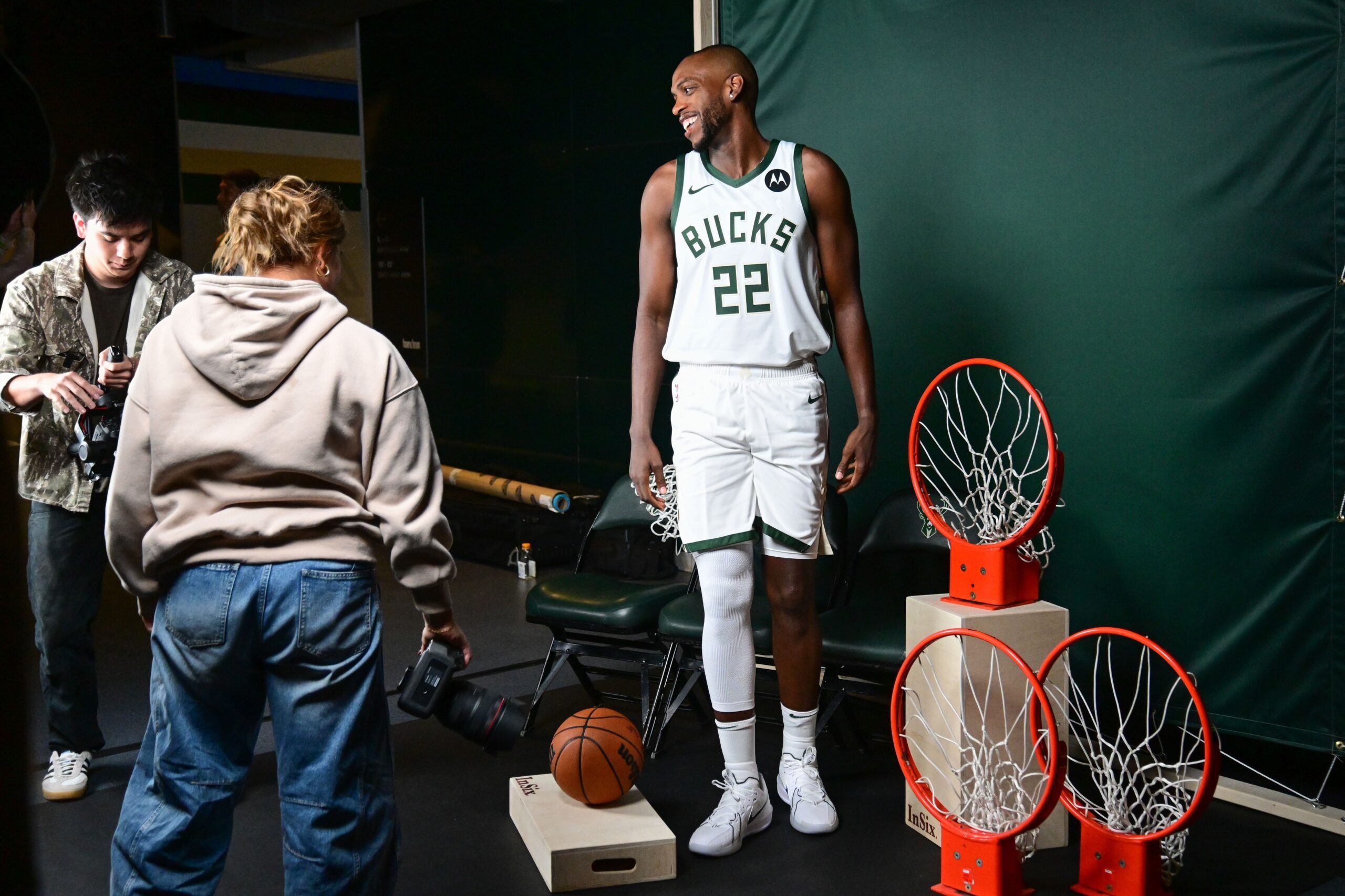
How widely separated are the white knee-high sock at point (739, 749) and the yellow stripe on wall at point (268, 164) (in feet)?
23.7

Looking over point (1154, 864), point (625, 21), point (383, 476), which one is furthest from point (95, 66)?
point (1154, 864)

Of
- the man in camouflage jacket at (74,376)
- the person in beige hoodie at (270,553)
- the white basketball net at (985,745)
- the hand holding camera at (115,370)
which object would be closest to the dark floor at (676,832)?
the white basketball net at (985,745)

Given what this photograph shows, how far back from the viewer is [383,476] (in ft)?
6.84

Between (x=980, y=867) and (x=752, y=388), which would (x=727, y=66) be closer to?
(x=752, y=388)

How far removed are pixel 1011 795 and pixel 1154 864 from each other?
0.38 m

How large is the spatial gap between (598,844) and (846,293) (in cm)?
155

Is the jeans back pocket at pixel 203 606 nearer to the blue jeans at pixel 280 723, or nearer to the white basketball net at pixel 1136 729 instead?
the blue jeans at pixel 280 723

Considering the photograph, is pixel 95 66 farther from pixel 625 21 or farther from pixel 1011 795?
pixel 1011 795

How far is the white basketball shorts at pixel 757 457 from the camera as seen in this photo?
10.1ft

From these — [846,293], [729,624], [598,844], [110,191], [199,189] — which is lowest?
[598,844]

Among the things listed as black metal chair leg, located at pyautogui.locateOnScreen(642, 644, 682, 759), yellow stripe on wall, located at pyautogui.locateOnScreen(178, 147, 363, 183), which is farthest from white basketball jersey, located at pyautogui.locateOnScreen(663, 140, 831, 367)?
yellow stripe on wall, located at pyautogui.locateOnScreen(178, 147, 363, 183)

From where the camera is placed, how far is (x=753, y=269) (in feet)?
10.1

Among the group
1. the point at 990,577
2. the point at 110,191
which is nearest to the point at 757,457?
the point at 990,577

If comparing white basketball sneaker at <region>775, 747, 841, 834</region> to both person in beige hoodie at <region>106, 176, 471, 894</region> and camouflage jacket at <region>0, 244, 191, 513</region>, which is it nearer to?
person in beige hoodie at <region>106, 176, 471, 894</region>
